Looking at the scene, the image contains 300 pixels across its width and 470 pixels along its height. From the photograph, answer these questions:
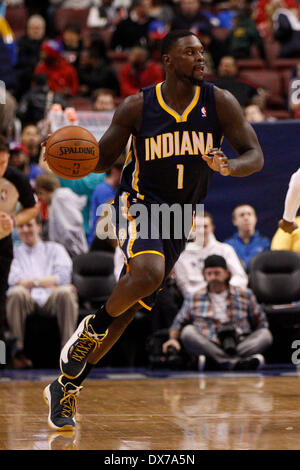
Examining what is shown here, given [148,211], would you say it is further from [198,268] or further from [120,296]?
[198,268]

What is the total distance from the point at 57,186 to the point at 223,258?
6.41ft

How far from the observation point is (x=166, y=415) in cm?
509

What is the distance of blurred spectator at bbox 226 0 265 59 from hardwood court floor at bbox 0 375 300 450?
762cm

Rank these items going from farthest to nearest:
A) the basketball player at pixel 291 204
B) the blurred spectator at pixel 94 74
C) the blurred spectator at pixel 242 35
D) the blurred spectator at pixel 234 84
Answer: the blurred spectator at pixel 242 35
the blurred spectator at pixel 94 74
the blurred spectator at pixel 234 84
the basketball player at pixel 291 204

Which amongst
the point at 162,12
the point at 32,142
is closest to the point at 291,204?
the point at 32,142

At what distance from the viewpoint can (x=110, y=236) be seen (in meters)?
8.78

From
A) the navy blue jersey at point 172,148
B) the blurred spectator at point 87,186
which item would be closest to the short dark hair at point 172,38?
the navy blue jersey at point 172,148

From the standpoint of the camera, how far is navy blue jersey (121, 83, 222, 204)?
4773 mm

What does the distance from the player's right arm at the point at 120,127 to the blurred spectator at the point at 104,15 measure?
10.5 meters

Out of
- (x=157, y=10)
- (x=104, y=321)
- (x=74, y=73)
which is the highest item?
(x=157, y=10)

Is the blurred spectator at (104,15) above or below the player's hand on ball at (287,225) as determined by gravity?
above

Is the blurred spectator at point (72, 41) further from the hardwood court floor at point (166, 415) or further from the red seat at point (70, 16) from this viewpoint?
the hardwood court floor at point (166, 415)

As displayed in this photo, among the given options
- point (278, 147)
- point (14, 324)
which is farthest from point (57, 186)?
point (278, 147)

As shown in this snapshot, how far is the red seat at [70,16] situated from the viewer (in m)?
15.3
